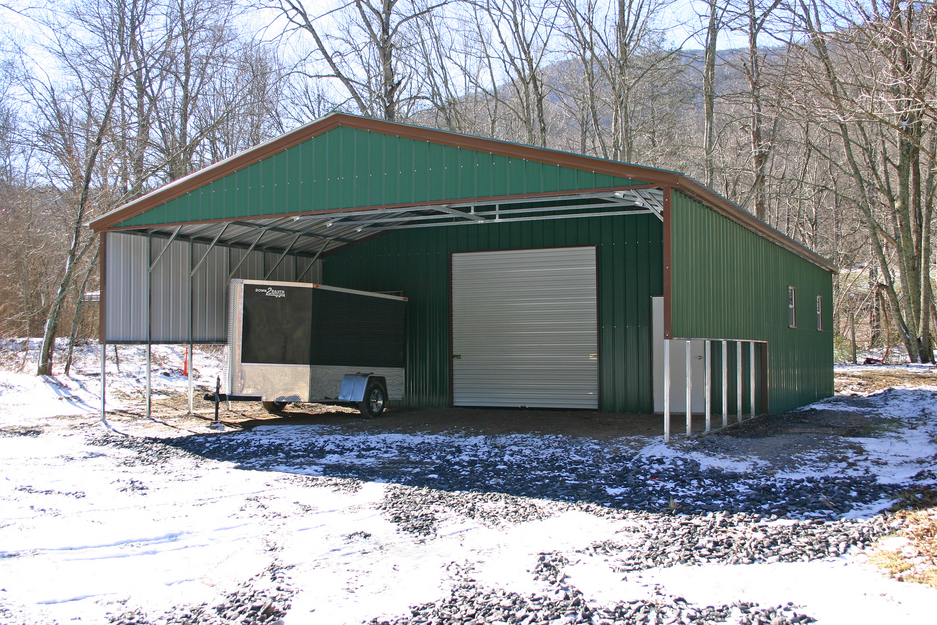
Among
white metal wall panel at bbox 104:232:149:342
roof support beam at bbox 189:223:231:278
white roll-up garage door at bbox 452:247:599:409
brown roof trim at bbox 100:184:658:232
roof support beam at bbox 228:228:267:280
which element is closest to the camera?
brown roof trim at bbox 100:184:658:232

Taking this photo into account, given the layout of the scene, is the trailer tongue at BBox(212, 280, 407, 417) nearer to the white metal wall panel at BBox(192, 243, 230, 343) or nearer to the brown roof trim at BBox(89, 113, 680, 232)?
the brown roof trim at BBox(89, 113, 680, 232)

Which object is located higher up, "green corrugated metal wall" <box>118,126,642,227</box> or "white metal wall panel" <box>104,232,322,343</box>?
"green corrugated metal wall" <box>118,126,642,227</box>

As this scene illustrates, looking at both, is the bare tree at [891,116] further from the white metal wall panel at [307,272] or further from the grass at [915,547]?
the white metal wall panel at [307,272]

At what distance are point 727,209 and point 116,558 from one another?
882 cm

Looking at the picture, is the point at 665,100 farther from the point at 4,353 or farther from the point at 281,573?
the point at 281,573

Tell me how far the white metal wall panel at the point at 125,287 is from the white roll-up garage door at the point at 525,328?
5629mm

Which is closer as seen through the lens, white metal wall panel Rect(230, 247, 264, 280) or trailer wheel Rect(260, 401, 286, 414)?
trailer wheel Rect(260, 401, 286, 414)

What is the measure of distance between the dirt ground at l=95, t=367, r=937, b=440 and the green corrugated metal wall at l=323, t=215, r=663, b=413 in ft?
1.94

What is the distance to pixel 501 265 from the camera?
13438 mm

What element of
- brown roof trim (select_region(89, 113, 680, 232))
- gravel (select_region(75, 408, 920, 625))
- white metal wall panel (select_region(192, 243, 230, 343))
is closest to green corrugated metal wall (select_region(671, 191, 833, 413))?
brown roof trim (select_region(89, 113, 680, 232))

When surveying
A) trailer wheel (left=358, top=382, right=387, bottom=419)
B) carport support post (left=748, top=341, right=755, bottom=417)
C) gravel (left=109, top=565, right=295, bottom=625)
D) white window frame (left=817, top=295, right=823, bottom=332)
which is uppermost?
white window frame (left=817, top=295, right=823, bottom=332)

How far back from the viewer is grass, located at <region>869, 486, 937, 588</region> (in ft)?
13.9

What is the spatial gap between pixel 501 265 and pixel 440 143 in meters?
4.60

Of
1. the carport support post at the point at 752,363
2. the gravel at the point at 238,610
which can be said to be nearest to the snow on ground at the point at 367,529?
the gravel at the point at 238,610
